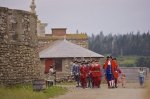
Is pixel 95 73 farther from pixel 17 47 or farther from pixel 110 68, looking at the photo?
pixel 17 47

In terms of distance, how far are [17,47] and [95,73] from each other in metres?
5.96

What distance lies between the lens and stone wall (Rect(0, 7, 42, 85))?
2030 centimetres

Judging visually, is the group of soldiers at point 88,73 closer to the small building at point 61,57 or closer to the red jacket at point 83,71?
the red jacket at point 83,71

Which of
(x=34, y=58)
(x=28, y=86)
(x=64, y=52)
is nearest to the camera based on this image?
(x=28, y=86)

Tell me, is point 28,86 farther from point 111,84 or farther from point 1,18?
point 111,84

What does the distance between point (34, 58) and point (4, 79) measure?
2.94 metres

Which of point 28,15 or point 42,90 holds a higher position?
point 28,15

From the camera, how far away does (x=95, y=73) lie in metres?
25.7

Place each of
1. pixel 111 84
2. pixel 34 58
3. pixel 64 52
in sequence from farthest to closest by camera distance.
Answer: pixel 64 52 < pixel 111 84 < pixel 34 58

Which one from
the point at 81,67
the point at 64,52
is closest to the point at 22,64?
the point at 81,67

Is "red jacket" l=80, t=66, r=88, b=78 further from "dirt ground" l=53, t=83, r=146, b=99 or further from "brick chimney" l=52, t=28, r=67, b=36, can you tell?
"brick chimney" l=52, t=28, r=67, b=36

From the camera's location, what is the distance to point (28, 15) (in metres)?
21.9

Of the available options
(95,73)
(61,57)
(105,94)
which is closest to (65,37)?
(61,57)

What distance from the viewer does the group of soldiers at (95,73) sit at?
81.1ft
